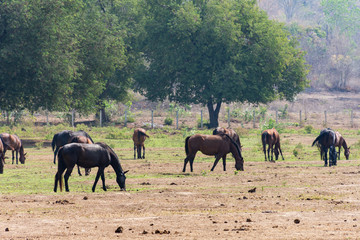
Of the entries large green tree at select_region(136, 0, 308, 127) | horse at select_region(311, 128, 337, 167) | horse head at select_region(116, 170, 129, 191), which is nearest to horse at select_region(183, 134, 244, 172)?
horse at select_region(311, 128, 337, 167)

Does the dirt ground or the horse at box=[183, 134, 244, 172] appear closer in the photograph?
A: the dirt ground

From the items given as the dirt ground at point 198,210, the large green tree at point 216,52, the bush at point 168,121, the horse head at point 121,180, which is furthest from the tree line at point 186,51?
the horse head at point 121,180

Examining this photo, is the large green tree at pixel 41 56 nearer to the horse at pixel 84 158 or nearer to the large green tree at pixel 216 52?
the large green tree at pixel 216 52

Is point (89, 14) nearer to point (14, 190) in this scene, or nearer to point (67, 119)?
point (67, 119)

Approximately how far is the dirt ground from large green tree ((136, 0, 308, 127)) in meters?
38.3

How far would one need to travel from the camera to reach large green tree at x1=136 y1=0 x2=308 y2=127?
59.8 metres

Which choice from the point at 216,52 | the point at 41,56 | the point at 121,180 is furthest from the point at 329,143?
the point at 216,52

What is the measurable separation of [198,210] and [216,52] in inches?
1878

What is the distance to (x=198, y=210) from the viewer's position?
48.2ft

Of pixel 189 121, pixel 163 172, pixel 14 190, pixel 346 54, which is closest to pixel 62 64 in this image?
pixel 163 172

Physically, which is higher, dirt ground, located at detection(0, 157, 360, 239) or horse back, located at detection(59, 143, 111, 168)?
horse back, located at detection(59, 143, 111, 168)

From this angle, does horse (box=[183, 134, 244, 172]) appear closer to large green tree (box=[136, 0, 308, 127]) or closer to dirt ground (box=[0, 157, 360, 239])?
dirt ground (box=[0, 157, 360, 239])

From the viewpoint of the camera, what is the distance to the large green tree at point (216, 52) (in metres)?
59.8

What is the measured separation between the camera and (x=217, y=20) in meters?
59.7
